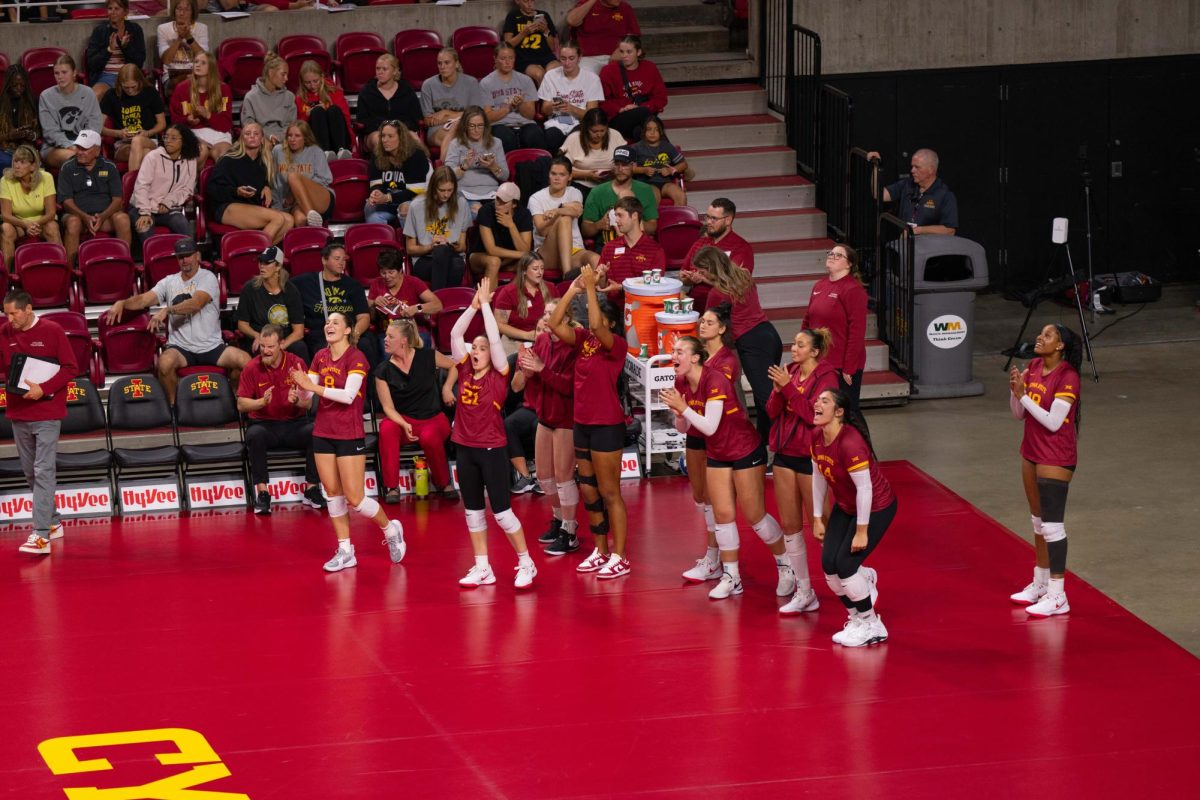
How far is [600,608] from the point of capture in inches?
364

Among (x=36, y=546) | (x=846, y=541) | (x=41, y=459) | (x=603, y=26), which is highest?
(x=603, y=26)

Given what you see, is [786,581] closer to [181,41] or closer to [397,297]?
[397,297]

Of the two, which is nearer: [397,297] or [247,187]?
[397,297]

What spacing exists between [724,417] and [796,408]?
0.48 metres

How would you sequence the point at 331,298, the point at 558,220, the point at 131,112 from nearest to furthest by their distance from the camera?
the point at 331,298, the point at 558,220, the point at 131,112

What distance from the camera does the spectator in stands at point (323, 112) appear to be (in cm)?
1433

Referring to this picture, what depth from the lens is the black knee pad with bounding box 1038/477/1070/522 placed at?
8602 mm

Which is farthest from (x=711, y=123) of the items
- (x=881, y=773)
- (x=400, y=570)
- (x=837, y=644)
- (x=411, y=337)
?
(x=881, y=773)

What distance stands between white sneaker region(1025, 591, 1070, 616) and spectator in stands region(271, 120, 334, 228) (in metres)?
7.12

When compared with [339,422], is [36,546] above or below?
below

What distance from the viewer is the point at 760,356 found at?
10555 mm

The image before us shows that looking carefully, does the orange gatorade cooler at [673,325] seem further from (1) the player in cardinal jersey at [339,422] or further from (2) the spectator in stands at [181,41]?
(2) the spectator in stands at [181,41]

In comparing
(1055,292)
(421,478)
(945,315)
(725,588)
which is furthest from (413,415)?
(1055,292)

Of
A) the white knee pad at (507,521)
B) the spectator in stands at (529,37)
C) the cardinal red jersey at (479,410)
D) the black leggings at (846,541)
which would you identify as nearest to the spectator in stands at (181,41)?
the spectator in stands at (529,37)
